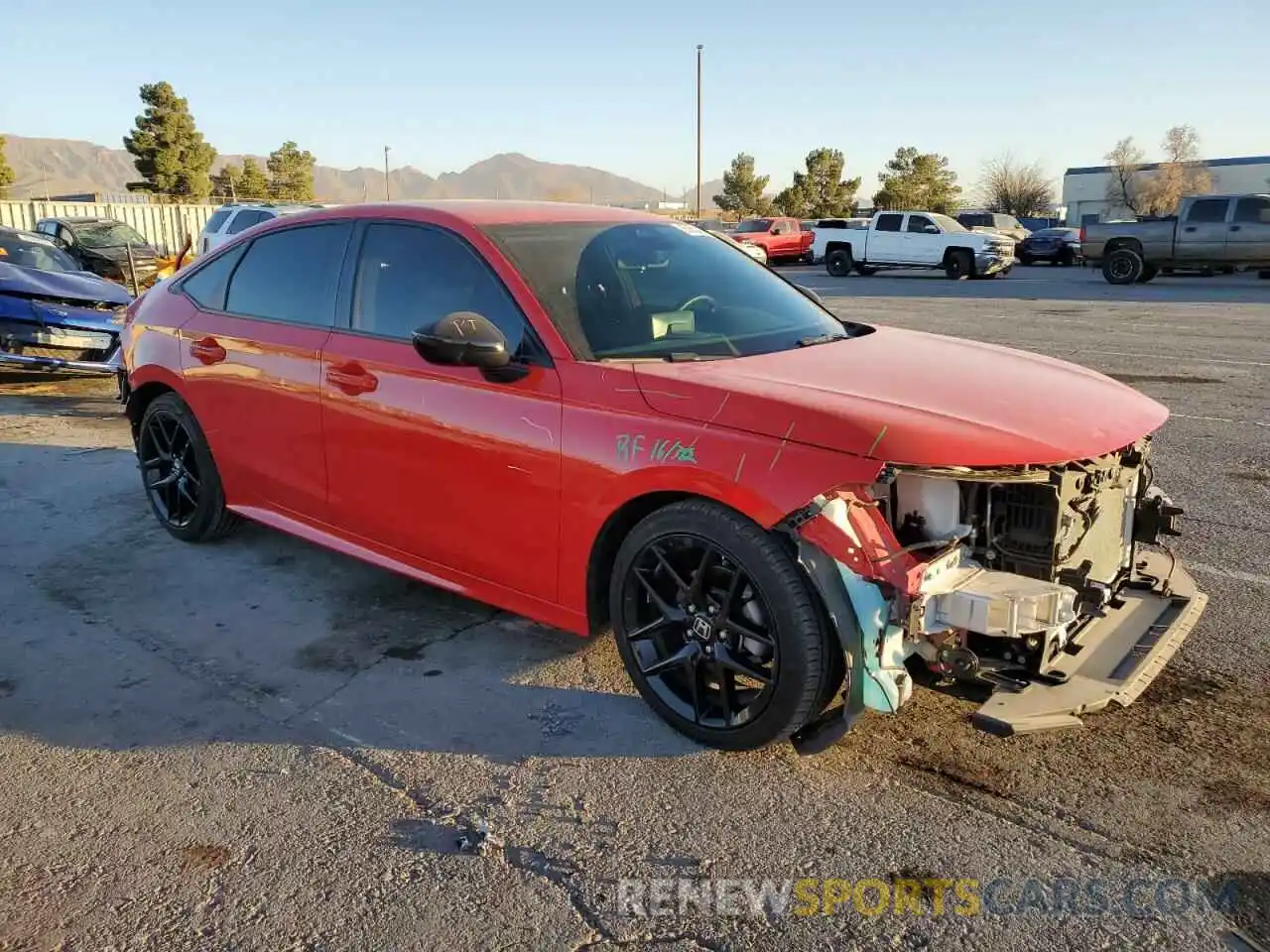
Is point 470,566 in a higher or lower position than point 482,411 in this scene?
lower

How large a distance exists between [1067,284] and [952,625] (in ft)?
79.3

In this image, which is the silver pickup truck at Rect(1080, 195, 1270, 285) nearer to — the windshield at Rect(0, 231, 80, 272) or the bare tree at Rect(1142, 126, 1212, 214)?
the windshield at Rect(0, 231, 80, 272)

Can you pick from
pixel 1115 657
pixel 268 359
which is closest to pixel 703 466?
pixel 1115 657

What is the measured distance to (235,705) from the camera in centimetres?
363

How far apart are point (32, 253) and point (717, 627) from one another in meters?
10.9

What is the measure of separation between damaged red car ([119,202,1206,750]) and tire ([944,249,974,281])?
24.7 m

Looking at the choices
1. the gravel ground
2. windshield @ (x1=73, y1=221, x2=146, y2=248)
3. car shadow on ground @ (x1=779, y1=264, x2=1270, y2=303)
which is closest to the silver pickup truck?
car shadow on ground @ (x1=779, y1=264, x2=1270, y2=303)

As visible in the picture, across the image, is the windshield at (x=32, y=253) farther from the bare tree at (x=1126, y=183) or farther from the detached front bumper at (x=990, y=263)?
the bare tree at (x=1126, y=183)

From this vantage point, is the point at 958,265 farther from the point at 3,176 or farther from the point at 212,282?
the point at 3,176

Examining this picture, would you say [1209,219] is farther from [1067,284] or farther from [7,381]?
[7,381]

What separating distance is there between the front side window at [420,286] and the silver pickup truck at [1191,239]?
76.8 feet

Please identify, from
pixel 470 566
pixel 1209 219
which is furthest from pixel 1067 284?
pixel 470 566

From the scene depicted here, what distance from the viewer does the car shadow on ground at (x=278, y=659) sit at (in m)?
3.45

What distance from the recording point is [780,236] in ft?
115
